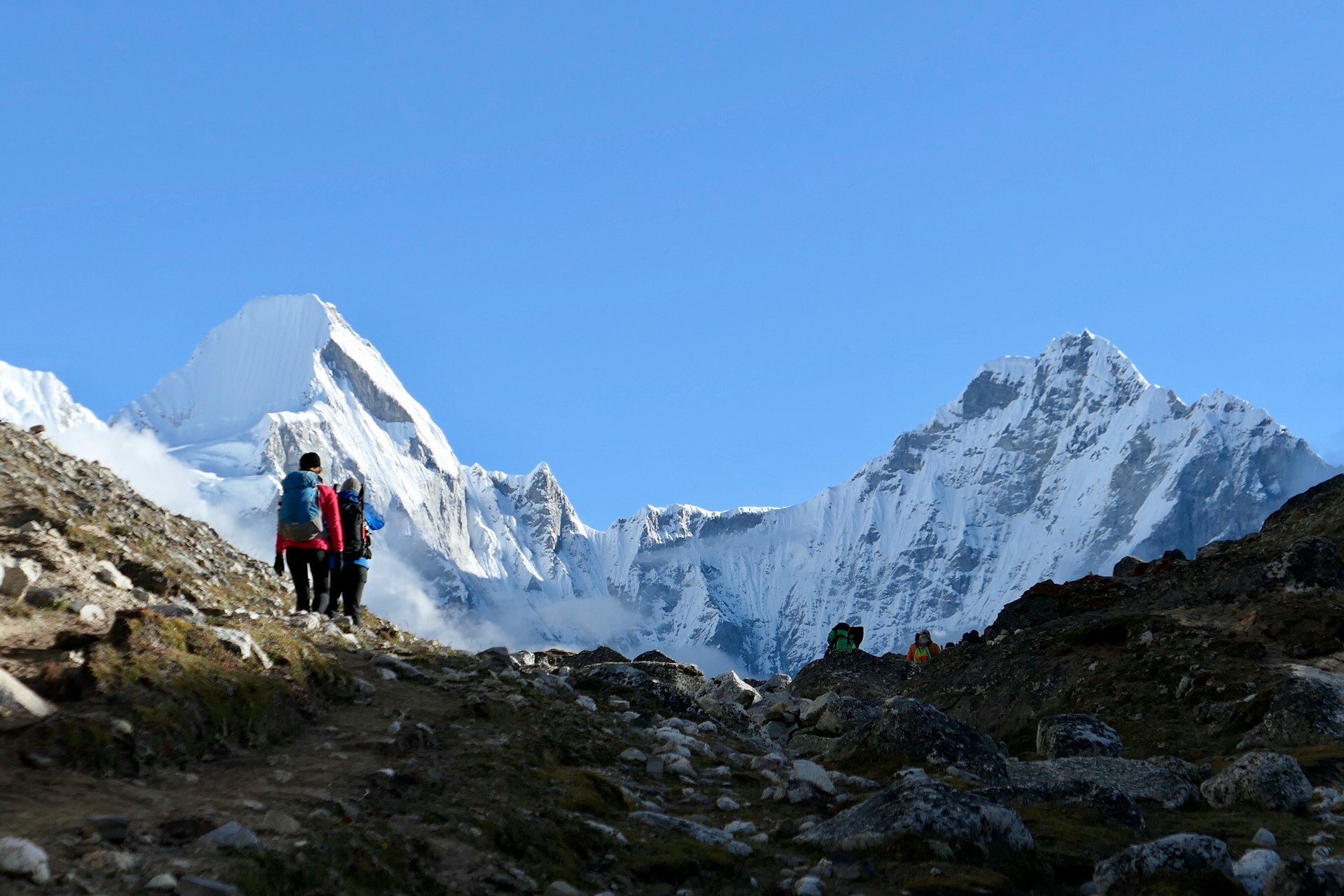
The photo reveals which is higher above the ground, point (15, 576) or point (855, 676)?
point (855, 676)

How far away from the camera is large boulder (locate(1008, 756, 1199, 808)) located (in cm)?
1420

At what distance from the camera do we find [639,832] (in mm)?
10812

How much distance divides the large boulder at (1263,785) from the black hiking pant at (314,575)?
39.8 feet

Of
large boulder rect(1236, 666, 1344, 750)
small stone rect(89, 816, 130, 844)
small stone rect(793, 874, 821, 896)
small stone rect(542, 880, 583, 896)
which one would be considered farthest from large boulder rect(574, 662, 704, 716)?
small stone rect(89, 816, 130, 844)

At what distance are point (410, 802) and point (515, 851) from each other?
3.44 ft

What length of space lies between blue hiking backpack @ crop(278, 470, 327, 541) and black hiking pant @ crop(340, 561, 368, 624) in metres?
1.60

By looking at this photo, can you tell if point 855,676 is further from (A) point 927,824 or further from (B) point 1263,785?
(A) point 927,824

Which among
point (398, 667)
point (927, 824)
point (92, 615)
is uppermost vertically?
point (398, 667)

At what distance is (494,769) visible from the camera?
11.5m

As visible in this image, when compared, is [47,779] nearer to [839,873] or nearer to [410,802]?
[410,802]

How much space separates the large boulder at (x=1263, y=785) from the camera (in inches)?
553

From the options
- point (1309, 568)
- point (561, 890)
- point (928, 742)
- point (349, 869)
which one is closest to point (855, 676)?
point (1309, 568)

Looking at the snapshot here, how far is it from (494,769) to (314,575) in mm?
7801

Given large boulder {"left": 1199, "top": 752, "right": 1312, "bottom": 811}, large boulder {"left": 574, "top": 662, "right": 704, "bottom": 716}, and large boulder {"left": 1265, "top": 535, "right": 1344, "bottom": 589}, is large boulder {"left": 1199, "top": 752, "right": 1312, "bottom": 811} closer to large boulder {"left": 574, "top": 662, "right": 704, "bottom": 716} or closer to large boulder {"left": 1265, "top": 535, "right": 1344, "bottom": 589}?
large boulder {"left": 574, "top": 662, "right": 704, "bottom": 716}
